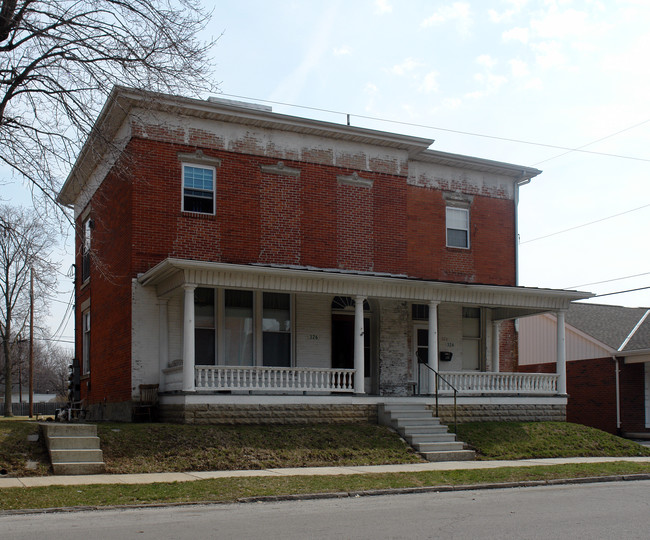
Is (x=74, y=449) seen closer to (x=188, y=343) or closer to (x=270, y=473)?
(x=270, y=473)

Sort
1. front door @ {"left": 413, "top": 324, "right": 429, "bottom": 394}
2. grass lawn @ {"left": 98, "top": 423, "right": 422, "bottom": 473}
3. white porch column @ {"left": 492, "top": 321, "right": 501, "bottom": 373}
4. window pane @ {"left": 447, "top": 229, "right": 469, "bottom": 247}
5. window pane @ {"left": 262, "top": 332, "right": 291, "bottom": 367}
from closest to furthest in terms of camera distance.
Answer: grass lawn @ {"left": 98, "top": 423, "right": 422, "bottom": 473} → window pane @ {"left": 262, "top": 332, "right": 291, "bottom": 367} → front door @ {"left": 413, "top": 324, "right": 429, "bottom": 394} → white porch column @ {"left": 492, "top": 321, "right": 501, "bottom": 373} → window pane @ {"left": 447, "top": 229, "right": 469, "bottom": 247}

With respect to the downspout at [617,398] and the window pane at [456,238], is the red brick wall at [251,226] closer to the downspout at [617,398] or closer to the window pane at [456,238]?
the window pane at [456,238]

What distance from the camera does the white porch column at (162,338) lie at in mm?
→ 19750

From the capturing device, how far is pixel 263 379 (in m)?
18.8

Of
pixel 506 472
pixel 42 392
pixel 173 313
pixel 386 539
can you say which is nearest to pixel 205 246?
pixel 173 313

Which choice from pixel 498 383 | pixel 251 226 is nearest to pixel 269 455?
pixel 251 226

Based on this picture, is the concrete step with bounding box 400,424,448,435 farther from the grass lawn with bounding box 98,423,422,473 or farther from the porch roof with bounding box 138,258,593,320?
the porch roof with bounding box 138,258,593,320

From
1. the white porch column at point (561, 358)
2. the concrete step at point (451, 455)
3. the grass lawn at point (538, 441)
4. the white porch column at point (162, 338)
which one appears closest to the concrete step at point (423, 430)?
the grass lawn at point (538, 441)

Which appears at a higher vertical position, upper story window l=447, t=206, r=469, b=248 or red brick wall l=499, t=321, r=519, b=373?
upper story window l=447, t=206, r=469, b=248

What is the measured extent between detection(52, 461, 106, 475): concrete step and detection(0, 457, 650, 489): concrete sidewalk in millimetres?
211

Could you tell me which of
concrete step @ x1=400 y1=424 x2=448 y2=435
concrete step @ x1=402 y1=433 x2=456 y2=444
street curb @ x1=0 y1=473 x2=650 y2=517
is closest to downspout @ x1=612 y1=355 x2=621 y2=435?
concrete step @ x1=400 y1=424 x2=448 y2=435

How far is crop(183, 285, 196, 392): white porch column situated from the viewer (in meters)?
17.7

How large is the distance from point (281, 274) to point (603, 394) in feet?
50.3

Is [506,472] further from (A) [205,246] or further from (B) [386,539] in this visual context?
(A) [205,246]
